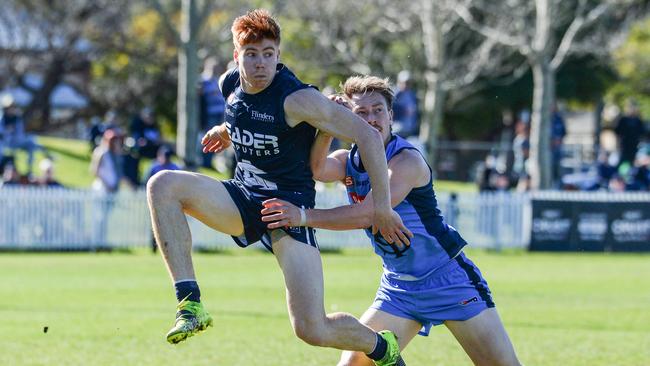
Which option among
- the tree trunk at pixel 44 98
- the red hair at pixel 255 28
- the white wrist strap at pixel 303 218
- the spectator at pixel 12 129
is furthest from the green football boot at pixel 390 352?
the tree trunk at pixel 44 98

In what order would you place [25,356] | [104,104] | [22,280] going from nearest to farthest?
[25,356] → [22,280] → [104,104]

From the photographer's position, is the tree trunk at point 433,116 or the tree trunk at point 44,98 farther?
the tree trunk at point 44,98

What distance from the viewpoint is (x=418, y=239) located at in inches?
277

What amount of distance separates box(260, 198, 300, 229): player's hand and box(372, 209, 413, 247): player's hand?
0.45 m

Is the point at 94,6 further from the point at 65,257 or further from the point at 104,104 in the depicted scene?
the point at 65,257

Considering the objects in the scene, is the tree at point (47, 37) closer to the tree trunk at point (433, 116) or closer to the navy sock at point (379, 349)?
the tree trunk at point (433, 116)

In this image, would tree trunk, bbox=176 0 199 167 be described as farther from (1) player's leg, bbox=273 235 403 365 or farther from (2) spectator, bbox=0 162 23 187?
(1) player's leg, bbox=273 235 403 365

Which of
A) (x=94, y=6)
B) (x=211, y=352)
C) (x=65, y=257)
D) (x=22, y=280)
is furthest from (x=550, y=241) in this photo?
(x=94, y=6)

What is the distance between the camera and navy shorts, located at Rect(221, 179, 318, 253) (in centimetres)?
686

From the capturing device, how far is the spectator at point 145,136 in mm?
24625

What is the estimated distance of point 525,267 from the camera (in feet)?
63.5

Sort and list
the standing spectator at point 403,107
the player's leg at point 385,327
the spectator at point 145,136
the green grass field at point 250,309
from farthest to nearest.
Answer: the spectator at point 145,136
the standing spectator at point 403,107
the green grass field at point 250,309
the player's leg at point 385,327

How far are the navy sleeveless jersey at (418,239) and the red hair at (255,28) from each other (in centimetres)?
101

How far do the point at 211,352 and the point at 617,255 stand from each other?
14.6 metres
